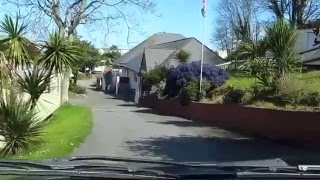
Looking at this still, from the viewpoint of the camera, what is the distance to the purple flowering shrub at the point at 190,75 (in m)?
35.6

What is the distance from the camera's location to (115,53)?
420ft

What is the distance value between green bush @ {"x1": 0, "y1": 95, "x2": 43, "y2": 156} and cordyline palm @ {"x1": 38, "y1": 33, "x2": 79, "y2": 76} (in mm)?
2710

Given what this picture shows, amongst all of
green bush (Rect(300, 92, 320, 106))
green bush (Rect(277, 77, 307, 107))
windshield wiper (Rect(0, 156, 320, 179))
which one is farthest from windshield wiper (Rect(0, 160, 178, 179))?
green bush (Rect(277, 77, 307, 107))

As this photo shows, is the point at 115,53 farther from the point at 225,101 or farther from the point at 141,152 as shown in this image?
the point at 141,152

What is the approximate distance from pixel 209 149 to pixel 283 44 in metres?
6.08

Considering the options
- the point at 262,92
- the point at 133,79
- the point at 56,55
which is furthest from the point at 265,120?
the point at 133,79

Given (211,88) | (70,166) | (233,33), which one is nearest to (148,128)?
(211,88)

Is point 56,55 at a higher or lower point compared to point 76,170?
higher

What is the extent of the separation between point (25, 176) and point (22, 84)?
1365cm

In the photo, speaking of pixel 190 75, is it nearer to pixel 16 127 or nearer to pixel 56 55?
pixel 56 55

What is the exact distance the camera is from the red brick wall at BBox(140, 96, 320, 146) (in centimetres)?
1627

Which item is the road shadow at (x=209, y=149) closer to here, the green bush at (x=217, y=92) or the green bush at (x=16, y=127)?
the green bush at (x=16, y=127)

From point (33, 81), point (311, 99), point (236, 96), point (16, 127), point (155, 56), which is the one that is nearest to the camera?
point (16, 127)

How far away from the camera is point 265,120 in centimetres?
1983
